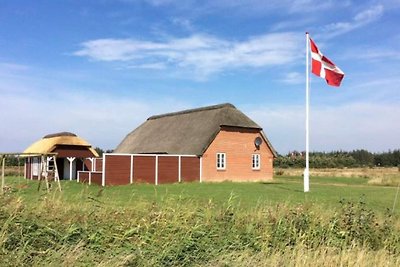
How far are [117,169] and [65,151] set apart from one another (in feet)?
37.9

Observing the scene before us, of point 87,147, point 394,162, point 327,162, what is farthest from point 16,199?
point 394,162

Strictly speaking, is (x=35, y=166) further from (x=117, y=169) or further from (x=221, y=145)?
(x=221, y=145)

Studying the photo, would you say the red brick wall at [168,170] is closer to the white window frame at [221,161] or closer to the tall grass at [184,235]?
the white window frame at [221,161]

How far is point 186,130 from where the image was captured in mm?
45094

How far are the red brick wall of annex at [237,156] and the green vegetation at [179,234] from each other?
101ft

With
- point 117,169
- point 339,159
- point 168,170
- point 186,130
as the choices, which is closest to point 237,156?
point 186,130

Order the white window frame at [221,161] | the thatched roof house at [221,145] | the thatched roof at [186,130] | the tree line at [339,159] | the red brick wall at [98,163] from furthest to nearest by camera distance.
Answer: the tree line at [339,159], the red brick wall at [98,163], the thatched roof at [186,130], the white window frame at [221,161], the thatched roof house at [221,145]

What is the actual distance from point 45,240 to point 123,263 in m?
1.23

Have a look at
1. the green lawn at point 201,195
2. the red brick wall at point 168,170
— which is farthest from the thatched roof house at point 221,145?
the green lawn at point 201,195

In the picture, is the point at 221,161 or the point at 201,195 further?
the point at 221,161

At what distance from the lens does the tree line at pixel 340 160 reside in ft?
264

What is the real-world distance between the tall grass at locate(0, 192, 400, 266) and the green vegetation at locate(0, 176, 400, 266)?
0.01 metres

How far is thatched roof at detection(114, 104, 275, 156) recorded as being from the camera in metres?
41.3

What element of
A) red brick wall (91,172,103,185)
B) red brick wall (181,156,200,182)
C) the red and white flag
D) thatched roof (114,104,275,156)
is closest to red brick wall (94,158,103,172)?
thatched roof (114,104,275,156)
